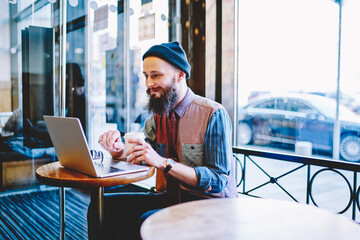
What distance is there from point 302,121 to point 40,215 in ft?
10.1

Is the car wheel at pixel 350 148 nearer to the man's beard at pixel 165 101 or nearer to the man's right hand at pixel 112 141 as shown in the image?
the man's beard at pixel 165 101

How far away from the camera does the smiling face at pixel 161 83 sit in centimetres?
171

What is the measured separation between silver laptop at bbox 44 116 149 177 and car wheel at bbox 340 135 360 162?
251cm

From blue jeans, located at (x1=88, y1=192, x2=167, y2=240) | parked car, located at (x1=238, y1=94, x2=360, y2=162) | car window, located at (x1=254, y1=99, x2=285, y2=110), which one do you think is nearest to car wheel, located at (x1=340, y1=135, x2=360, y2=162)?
parked car, located at (x1=238, y1=94, x2=360, y2=162)

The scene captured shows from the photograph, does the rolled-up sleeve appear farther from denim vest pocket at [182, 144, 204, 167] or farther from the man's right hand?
the man's right hand

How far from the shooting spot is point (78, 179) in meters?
1.27

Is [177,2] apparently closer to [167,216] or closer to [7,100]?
[7,100]

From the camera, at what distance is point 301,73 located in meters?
3.74

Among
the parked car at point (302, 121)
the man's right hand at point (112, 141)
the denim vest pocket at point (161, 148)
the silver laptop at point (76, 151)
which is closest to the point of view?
the silver laptop at point (76, 151)

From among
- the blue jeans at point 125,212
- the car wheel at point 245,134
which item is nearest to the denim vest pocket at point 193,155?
the blue jeans at point 125,212

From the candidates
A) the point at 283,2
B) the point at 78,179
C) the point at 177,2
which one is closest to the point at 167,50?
the point at 78,179

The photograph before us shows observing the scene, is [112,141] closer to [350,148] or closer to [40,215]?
[40,215]

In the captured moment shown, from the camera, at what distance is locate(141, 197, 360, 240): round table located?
0.76 meters

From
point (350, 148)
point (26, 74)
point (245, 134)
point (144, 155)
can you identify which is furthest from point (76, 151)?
point (245, 134)
